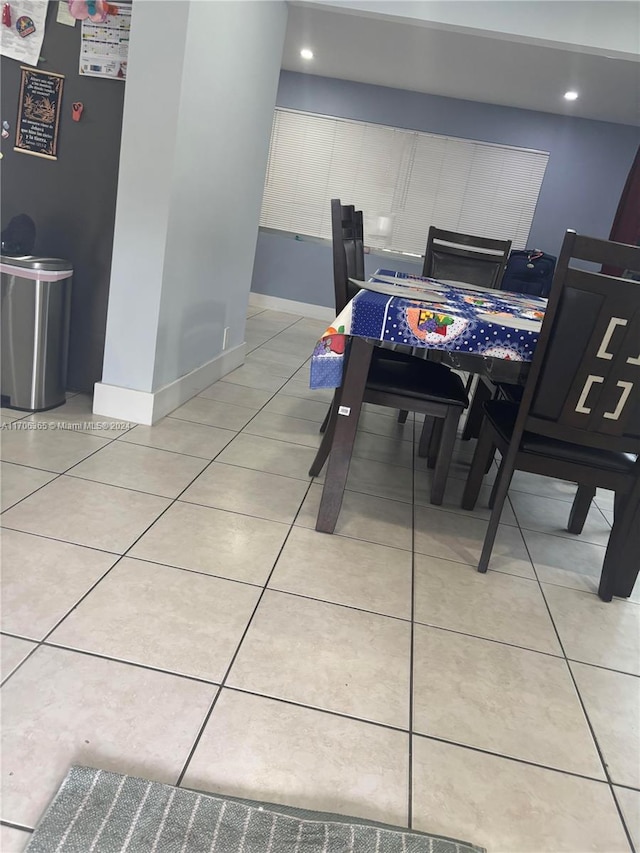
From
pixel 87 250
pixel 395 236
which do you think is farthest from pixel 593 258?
pixel 395 236

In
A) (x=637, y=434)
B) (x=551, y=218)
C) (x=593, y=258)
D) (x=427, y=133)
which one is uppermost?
(x=427, y=133)

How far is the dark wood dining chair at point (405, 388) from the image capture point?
203 cm

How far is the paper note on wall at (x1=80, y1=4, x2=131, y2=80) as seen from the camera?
2.39 meters

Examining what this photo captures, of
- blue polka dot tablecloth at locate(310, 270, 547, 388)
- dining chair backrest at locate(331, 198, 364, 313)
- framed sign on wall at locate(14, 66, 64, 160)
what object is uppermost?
framed sign on wall at locate(14, 66, 64, 160)

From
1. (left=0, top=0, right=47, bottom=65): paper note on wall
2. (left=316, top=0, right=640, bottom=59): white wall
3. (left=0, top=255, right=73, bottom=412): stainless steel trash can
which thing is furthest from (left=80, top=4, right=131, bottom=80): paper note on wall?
(left=316, top=0, right=640, bottom=59): white wall

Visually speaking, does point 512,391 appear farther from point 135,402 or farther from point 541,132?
point 541,132

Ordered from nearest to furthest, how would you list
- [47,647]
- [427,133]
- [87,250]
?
[47,647]
[87,250]
[427,133]

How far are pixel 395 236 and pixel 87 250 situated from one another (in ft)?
13.4

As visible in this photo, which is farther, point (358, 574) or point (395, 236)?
point (395, 236)

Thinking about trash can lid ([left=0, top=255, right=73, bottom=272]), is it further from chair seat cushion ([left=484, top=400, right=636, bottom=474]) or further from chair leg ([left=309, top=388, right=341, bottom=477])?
chair seat cushion ([left=484, top=400, right=636, bottom=474])

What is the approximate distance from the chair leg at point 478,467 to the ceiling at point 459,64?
247 centimetres

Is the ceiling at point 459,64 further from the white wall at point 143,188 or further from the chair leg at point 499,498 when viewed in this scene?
the chair leg at point 499,498

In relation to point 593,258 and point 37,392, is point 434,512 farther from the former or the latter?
point 37,392

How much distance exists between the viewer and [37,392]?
2490 mm
